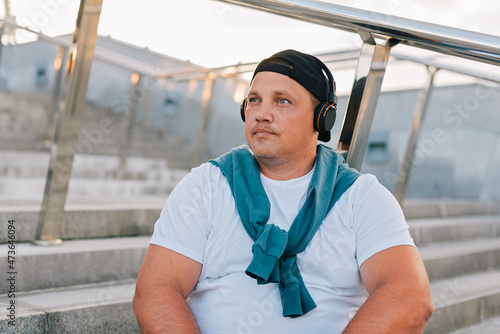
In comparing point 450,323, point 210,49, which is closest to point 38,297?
point 450,323

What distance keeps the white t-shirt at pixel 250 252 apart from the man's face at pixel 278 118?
18cm

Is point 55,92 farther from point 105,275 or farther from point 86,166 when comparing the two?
point 105,275

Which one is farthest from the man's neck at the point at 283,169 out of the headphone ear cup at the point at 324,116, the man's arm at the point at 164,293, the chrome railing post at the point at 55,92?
the chrome railing post at the point at 55,92

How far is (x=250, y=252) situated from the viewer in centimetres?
139

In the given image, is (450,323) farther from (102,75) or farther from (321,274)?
(102,75)

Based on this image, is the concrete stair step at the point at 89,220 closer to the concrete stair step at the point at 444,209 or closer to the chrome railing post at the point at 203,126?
the chrome railing post at the point at 203,126

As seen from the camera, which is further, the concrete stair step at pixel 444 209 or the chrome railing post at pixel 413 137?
the concrete stair step at pixel 444 209

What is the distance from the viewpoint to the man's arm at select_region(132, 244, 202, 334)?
1.27 m

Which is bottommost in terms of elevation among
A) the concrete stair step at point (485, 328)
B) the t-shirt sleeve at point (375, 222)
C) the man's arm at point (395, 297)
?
the concrete stair step at point (485, 328)

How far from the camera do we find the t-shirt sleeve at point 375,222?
133 centimetres

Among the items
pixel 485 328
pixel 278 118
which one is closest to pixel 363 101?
pixel 278 118

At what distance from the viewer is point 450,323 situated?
2305 millimetres

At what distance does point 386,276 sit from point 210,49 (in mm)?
3228

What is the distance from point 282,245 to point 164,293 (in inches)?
12.6
